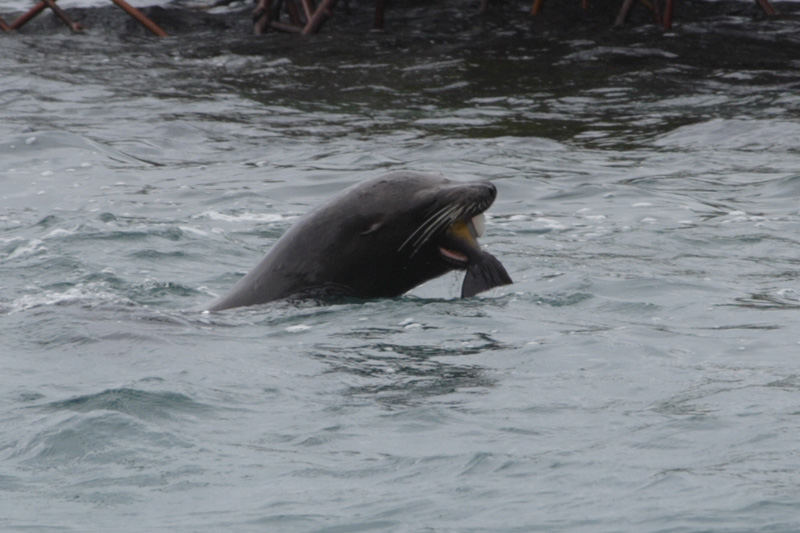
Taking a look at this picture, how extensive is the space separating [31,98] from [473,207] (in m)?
10.2

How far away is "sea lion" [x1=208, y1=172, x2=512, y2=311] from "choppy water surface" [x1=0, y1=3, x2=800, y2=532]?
15 centimetres

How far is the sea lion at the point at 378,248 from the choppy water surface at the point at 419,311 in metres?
0.15

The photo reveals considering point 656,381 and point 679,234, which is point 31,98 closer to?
point 679,234

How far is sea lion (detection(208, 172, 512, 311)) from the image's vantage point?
6719 mm

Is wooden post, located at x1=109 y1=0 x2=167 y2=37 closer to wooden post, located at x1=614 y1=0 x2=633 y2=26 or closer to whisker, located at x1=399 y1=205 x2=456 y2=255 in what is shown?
wooden post, located at x1=614 y1=0 x2=633 y2=26

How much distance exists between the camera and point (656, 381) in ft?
18.5

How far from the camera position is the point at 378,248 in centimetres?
679

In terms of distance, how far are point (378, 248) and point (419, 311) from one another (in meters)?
0.35

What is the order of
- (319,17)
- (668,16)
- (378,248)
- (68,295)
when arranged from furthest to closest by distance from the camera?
(319,17)
(668,16)
(68,295)
(378,248)

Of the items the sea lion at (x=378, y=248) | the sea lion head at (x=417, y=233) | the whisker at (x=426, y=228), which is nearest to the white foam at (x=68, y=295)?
the sea lion at (x=378, y=248)

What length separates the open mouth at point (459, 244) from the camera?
6.74 metres

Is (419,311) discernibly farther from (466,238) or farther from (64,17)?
(64,17)

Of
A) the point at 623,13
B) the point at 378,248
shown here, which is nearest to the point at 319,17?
the point at 623,13

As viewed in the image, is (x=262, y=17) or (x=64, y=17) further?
(x=64, y=17)
